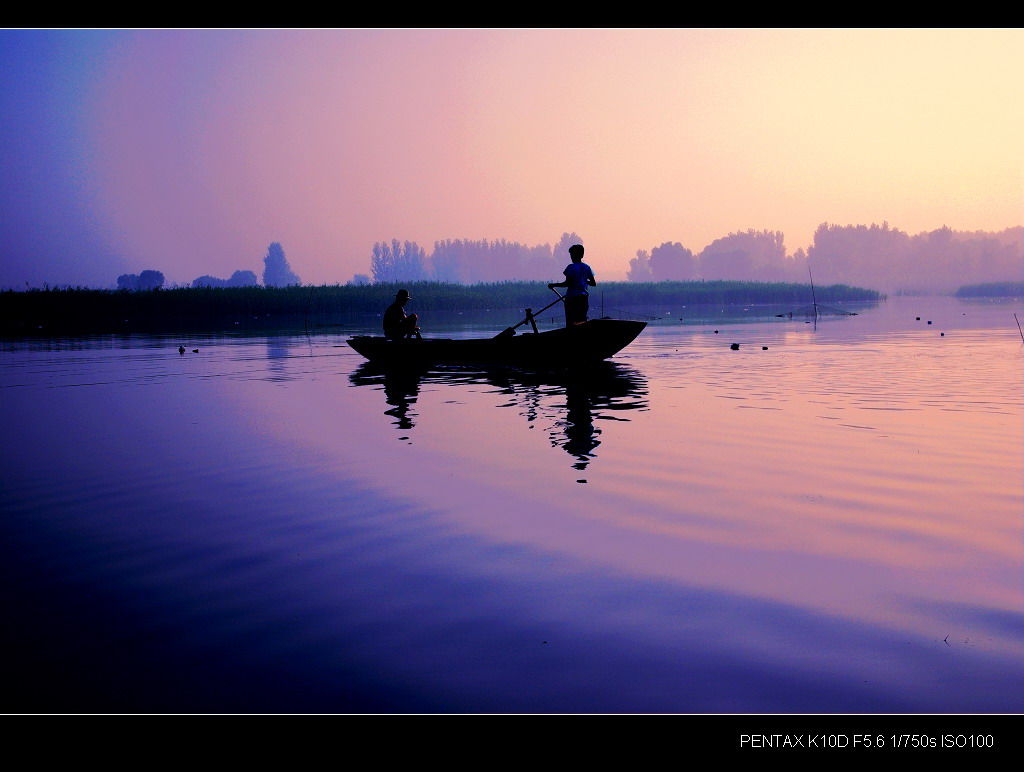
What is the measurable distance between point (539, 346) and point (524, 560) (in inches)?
522

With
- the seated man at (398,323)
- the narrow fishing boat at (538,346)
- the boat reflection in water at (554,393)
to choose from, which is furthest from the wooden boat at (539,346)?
the seated man at (398,323)

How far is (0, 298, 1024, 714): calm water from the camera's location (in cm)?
409

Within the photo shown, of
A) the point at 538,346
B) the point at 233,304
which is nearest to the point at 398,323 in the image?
the point at 538,346

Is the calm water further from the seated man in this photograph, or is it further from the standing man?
the seated man

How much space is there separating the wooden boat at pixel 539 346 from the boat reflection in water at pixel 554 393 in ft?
1.39

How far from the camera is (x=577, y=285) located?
63.6 ft

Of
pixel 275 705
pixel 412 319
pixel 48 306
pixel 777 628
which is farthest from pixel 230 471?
pixel 48 306

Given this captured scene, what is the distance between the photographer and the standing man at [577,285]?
19.1 meters

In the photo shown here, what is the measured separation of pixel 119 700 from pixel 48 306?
59097mm

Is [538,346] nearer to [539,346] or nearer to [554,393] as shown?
[539,346]

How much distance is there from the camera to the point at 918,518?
686 cm

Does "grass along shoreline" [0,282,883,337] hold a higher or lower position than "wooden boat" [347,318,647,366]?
higher

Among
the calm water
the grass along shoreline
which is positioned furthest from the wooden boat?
the grass along shoreline

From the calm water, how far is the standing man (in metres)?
6.08
